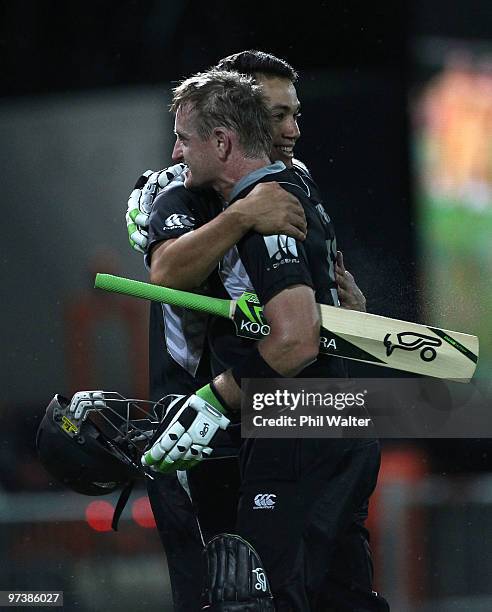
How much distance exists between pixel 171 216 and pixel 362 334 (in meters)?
0.47

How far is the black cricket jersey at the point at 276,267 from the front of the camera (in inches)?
88.9

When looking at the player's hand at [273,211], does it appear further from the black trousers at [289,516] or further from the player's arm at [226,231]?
the black trousers at [289,516]

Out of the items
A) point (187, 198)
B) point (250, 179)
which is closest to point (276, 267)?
point (250, 179)

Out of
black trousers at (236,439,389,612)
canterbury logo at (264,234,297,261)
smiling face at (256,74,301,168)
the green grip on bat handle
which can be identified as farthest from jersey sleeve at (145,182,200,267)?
black trousers at (236,439,389,612)

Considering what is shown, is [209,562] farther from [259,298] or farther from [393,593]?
[393,593]

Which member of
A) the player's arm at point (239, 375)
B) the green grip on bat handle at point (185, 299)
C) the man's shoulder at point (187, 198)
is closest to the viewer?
the player's arm at point (239, 375)

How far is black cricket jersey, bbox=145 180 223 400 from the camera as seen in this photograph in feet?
7.98

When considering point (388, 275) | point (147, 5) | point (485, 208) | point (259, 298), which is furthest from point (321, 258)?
point (147, 5)

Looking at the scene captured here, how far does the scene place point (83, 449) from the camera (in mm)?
2553

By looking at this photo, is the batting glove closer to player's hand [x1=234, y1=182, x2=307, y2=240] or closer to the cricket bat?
the cricket bat

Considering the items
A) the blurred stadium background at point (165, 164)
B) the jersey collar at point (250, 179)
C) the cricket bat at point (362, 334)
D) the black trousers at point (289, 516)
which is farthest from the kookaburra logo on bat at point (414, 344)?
the blurred stadium background at point (165, 164)

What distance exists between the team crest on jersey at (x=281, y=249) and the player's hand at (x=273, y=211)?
1cm

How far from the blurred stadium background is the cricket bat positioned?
1.32 metres

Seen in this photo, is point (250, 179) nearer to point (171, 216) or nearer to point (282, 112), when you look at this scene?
point (171, 216)
